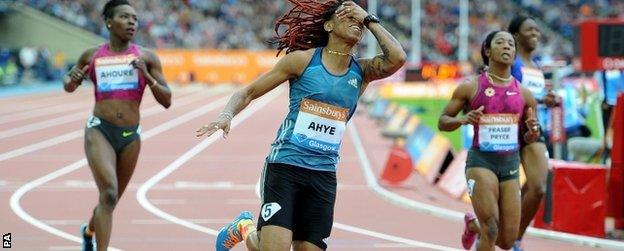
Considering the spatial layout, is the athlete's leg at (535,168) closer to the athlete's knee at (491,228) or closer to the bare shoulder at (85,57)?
the athlete's knee at (491,228)

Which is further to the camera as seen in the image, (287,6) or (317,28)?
(287,6)

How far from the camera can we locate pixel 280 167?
6.88m

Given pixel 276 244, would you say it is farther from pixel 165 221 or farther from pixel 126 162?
pixel 165 221

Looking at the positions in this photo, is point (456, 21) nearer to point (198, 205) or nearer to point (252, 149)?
point (252, 149)

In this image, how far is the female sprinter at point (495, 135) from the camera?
341 inches

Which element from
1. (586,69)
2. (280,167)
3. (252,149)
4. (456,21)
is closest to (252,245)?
(280,167)

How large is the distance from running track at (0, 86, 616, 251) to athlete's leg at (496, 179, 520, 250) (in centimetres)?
201

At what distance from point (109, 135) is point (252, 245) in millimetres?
2582

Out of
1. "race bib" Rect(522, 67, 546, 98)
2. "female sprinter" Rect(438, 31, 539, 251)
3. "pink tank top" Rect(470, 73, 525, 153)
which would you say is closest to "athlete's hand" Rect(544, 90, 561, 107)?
"race bib" Rect(522, 67, 546, 98)

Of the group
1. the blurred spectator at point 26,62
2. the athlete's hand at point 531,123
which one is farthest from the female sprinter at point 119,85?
the blurred spectator at point 26,62

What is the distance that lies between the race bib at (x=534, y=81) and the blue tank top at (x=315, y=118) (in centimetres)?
353

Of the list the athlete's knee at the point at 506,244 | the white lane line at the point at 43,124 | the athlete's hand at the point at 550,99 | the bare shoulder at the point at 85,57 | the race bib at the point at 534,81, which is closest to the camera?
the athlete's knee at the point at 506,244

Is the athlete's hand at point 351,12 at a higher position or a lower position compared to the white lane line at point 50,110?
higher

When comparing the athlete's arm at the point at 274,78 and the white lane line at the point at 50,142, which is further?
the white lane line at the point at 50,142
